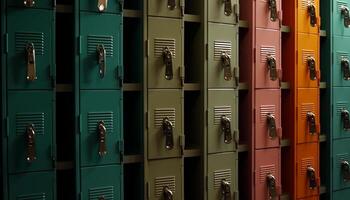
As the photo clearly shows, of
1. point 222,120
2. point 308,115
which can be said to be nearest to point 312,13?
point 308,115

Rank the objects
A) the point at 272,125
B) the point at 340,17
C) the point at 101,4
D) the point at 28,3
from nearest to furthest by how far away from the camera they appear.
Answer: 1. the point at 28,3
2. the point at 101,4
3. the point at 272,125
4. the point at 340,17

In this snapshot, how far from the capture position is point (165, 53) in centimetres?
277

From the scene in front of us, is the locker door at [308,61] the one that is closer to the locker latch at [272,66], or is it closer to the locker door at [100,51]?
the locker latch at [272,66]

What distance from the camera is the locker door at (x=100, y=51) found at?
8.29ft

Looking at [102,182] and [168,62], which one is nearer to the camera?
[102,182]

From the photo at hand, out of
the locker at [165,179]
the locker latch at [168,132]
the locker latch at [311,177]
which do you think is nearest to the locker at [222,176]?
the locker at [165,179]

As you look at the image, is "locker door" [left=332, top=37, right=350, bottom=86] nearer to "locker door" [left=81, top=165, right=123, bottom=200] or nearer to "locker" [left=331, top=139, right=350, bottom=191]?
"locker" [left=331, top=139, right=350, bottom=191]

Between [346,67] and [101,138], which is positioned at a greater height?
[346,67]

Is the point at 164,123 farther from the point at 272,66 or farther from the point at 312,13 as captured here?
the point at 312,13

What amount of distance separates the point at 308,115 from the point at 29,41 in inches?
81.9

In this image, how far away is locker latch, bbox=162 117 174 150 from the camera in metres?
2.78

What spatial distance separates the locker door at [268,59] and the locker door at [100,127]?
1061 mm

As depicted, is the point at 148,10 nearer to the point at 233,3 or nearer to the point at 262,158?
the point at 233,3

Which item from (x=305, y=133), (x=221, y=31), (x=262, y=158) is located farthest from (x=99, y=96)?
(x=305, y=133)
